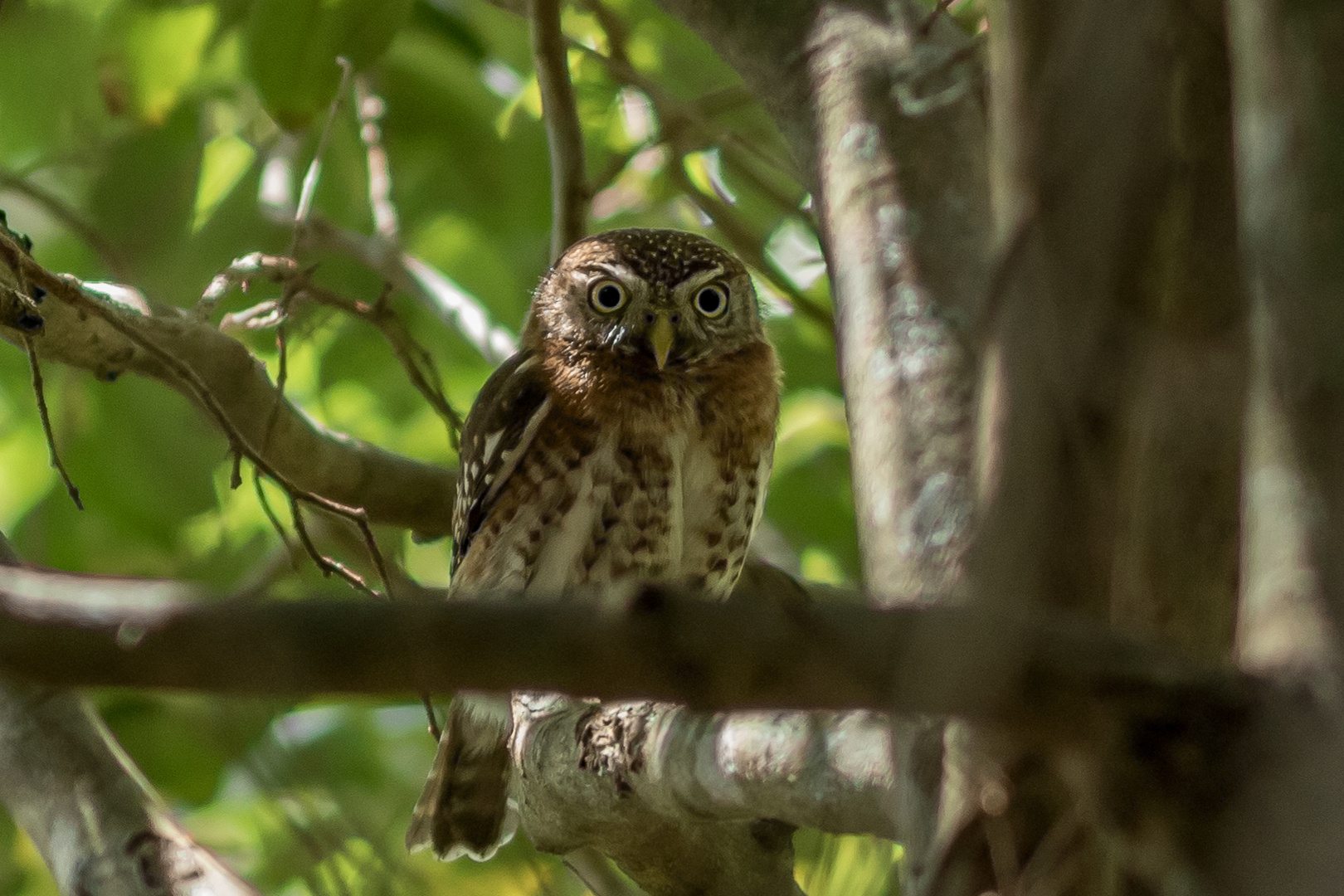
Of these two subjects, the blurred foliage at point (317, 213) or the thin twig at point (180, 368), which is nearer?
the thin twig at point (180, 368)

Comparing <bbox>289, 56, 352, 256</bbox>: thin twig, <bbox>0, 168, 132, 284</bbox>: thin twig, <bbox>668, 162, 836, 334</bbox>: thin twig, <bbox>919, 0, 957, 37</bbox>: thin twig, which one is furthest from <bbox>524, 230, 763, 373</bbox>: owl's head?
<bbox>919, 0, 957, 37</bbox>: thin twig

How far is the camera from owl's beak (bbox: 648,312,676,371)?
12.7 feet

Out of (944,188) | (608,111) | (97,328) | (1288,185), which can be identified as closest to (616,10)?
(608,111)

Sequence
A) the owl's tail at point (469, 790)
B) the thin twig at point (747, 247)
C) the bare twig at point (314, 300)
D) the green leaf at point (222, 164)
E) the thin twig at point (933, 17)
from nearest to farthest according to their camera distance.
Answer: the thin twig at point (933, 17) → the bare twig at point (314, 300) → the owl's tail at point (469, 790) → the thin twig at point (747, 247) → the green leaf at point (222, 164)

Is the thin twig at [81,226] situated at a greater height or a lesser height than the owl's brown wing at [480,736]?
greater

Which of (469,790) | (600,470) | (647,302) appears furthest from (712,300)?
(469,790)

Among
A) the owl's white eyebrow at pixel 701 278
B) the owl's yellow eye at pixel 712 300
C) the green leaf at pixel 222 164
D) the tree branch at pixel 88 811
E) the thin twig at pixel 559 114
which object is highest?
the green leaf at pixel 222 164

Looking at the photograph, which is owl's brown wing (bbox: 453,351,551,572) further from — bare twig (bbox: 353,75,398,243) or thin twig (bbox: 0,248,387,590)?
thin twig (bbox: 0,248,387,590)

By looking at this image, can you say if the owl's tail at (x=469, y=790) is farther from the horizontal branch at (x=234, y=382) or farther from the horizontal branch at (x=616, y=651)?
the horizontal branch at (x=616, y=651)

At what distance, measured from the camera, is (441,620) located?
3.35 ft

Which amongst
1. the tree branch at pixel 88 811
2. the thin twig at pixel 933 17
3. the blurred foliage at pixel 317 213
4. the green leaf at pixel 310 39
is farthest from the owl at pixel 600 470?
the thin twig at pixel 933 17

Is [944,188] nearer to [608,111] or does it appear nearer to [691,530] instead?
[691,530]

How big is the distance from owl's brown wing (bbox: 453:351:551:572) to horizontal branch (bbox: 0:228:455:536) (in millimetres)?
155

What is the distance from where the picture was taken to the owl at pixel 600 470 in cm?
370
